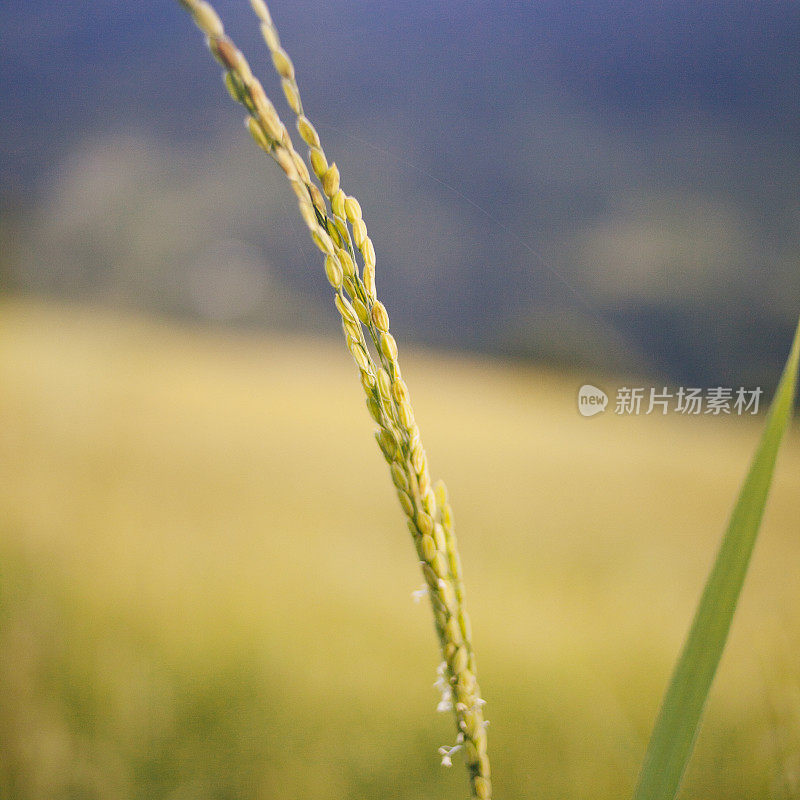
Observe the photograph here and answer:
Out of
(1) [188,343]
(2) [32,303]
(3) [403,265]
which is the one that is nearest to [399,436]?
(3) [403,265]

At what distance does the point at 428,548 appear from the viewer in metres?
0.21

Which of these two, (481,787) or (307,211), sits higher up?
(307,211)

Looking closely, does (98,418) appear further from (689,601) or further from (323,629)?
(689,601)

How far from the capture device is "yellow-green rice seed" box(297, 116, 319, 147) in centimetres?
20

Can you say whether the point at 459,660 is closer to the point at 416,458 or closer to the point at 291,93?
the point at 416,458

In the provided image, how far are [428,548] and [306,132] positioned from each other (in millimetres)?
153

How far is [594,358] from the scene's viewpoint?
2.15ft

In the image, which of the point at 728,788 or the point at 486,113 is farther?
the point at 486,113

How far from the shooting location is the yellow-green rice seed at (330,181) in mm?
201

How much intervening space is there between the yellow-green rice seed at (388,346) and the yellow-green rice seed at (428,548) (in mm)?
65

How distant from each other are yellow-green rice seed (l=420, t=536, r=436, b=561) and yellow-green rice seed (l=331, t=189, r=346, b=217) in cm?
12

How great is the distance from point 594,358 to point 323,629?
0.42m

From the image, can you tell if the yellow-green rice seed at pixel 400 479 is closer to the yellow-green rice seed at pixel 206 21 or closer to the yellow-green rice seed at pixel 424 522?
the yellow-green rice seed at pixel 424 522

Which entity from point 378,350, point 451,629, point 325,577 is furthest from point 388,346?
point 325,577
